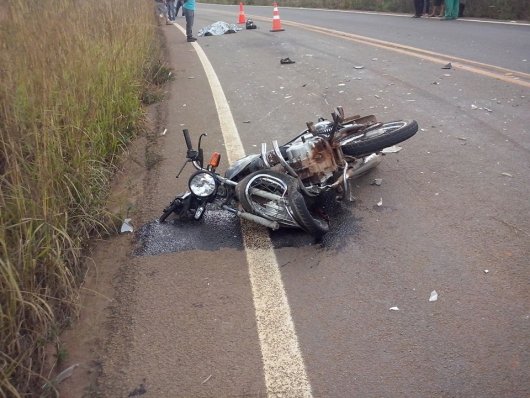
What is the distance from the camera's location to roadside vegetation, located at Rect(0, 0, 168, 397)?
9.80ft

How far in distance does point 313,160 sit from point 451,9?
15.6m

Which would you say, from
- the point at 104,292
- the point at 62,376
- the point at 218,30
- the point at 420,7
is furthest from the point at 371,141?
the point at 420,7

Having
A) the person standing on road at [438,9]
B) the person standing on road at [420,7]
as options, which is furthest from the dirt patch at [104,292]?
the person standing on road at [420,7]

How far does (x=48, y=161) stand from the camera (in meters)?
4.08

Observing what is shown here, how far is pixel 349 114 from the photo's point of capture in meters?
7.30

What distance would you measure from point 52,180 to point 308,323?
208 centimetres

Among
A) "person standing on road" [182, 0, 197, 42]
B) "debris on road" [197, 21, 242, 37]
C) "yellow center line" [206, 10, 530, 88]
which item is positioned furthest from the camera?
"debris on road" [197, 21, 242, 37]

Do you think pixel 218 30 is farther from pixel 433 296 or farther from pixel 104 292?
pixel 433 296

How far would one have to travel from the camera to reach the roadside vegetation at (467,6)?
16875mm

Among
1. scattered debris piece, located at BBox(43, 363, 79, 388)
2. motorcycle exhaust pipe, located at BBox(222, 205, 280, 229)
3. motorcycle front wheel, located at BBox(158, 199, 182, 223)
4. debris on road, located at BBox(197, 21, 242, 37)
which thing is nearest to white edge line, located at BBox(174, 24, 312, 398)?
motorcycle exhaust pipe, located at BBox(222, 205, 280, 229)

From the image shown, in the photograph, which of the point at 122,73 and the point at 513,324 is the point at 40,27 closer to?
the point at 122,73

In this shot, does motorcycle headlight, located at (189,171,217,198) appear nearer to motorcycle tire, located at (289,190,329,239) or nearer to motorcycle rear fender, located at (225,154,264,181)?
motorcycle rear fender, located at (225,154,264,181)

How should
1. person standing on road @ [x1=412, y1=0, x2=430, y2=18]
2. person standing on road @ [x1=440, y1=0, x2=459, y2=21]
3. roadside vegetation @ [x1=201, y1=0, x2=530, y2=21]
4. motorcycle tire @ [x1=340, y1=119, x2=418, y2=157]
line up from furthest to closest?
1. person standing on road @ [x1=412, y1=0, x2=430, y2=18]
2. person standing on road @ [x1=440, y1=0, x2=459, y2=21]
3. roadside vegetation @ [x1=201, y1=0, x2=530, y2=21]
4. motorcycle tire @ [x1=340, y1=119, x2=418, y2=157]

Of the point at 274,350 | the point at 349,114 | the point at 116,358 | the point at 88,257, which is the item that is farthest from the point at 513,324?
the point at 349,114
